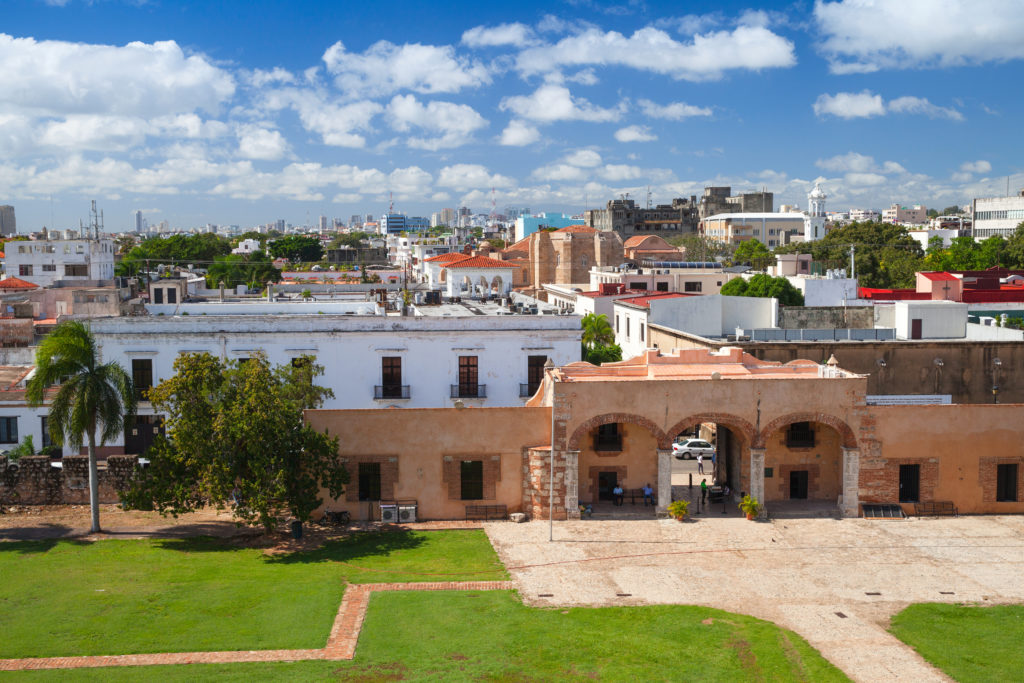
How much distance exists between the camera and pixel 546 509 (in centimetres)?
2848

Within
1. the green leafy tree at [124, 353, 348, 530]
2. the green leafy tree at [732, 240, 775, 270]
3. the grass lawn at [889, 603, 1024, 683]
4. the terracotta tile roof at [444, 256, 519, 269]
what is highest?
the green leafy tree at [732, 240, 775, 270]

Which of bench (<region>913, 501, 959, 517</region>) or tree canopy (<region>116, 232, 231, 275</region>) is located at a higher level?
tree canopy (<region>116, 232, 231, 275</region>)

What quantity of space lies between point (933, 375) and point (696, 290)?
1311 inches

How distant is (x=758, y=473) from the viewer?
28781mm

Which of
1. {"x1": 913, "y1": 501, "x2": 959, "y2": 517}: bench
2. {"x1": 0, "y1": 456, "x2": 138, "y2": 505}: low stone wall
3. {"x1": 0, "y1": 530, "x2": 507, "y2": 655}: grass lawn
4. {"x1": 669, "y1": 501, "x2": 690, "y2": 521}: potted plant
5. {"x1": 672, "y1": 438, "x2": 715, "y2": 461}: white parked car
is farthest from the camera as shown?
{"x1": 672, "y1": 438, "x2": 715, "y2": 461}: white parked car

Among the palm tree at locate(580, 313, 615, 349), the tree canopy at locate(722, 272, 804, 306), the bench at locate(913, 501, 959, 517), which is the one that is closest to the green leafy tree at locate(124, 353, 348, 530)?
the bench at locate(913, 501, 959, 517)

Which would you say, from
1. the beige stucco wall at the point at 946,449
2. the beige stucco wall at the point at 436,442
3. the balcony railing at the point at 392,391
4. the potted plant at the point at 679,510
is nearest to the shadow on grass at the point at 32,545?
the beige stucco wall at the point at 436,442

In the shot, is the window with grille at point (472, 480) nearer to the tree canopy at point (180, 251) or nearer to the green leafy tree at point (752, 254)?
the green leafy tree at point (752, 254)

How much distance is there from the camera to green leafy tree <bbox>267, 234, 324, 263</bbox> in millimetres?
173250

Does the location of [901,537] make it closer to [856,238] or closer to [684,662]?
[684,662]

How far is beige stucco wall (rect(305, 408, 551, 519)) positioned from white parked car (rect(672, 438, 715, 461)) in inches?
398

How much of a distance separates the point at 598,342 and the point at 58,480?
29.2 meters

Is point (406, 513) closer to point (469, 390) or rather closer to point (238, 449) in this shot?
point (238, 449)

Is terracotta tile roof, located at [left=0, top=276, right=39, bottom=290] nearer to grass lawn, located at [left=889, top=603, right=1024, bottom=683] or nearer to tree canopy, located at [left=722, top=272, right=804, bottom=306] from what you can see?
tree canopy, located at [left=722, top=272, right=804, bottom=306]
